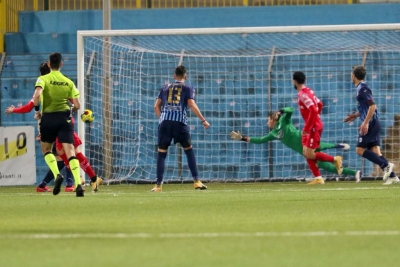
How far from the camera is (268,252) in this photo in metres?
6.05

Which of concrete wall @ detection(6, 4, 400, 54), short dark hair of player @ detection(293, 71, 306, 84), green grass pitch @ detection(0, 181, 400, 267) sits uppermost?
concrete wall @ detection(6, 4, 400, 54)

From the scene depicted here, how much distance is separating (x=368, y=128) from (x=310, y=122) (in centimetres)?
97

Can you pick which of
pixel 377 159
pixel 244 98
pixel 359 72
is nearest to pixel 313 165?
pixel 377 159

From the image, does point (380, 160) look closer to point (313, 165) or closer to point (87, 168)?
point (313, 165)

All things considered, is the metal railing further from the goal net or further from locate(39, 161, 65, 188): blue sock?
locate(39, 161, 65, 188): blue sock

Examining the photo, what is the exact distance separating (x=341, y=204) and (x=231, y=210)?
A: 138cm

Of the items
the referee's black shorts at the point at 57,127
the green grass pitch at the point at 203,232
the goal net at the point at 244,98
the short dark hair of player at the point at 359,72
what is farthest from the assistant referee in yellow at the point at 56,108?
the goal net at the point at 244,98

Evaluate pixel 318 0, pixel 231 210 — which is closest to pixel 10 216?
pixel 231 210

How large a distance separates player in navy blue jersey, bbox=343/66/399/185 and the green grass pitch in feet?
13.0

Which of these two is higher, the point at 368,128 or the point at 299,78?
the point at 299,78

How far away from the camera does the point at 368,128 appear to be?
15.9m

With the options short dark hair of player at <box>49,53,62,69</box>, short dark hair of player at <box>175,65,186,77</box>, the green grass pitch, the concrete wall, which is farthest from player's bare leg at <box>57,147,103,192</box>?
the concrete wall

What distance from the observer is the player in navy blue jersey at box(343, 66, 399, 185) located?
15641mm

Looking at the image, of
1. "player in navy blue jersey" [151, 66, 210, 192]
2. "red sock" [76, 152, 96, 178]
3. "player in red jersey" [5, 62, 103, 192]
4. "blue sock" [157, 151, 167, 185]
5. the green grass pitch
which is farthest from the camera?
"player in navy blue jersey" [151, 66, 210, 192]
